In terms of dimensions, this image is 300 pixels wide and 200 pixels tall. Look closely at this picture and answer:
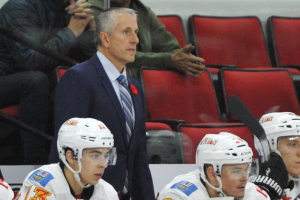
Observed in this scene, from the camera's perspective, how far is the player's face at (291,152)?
272 cm

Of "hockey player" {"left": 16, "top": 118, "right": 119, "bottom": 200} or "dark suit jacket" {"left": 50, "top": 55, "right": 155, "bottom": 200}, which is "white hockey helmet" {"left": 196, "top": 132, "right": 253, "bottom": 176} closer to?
"dark suit jacket" {"left": 50, "top": 55, "right": 155, "bottom": 200}

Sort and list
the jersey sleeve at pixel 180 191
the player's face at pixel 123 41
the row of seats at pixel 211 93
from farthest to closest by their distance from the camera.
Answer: the row of seats at pixel 211 93, the player's face at pixel 123 41, the jersey sleeve at pixel 180 191

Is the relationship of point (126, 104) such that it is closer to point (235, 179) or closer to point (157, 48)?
point (235, 179)

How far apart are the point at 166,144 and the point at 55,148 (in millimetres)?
902

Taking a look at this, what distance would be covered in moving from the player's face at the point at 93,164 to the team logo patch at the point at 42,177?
13 cm

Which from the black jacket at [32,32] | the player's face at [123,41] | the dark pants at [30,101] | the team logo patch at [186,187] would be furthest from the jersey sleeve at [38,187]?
the black jacket at [32,32]

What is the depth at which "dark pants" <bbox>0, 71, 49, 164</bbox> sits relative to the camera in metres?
2.90

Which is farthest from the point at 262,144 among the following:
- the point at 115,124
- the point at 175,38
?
the point at 175,38

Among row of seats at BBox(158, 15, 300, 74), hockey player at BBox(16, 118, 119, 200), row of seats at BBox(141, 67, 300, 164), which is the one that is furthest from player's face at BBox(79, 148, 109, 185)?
row of seats at BBox(158, 15, 300, 74)

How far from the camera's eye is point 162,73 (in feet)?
11.3

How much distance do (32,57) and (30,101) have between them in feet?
0.85

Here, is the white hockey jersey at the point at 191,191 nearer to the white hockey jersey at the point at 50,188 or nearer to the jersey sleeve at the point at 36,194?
the white hockey jersey at the point at 50,188

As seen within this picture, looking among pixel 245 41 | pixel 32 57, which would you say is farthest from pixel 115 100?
pixel 245 41

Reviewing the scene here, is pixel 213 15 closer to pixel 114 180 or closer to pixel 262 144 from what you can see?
pixel 262 144
